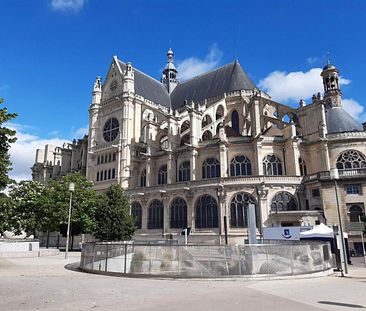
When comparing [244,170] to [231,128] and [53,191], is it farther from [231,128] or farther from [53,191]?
[53,191]

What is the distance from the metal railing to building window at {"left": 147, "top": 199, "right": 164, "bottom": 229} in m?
27.5

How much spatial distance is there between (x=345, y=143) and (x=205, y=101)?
26146 mm

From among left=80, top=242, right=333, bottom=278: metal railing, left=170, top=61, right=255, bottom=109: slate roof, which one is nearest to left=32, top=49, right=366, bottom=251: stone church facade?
left=170, top=61, right=255, bottom=109: slate roof

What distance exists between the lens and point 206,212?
38.9 metres

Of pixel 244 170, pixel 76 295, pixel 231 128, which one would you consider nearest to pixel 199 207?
pixel 244 170

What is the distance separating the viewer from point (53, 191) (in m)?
39.6

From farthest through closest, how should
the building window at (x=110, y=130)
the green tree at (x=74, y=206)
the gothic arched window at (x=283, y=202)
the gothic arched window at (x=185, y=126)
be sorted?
the building window at (x=110, y=130), the gothic arched window at (x=185, y=126), the green tree at (x=74, y=206), the gothic arched window at (x=283, y=202)

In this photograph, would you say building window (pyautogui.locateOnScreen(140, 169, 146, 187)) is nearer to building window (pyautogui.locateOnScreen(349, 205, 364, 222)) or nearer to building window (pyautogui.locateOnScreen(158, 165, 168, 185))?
building window (pyautogui.locateOnScreen(158, 165, 168, 185))

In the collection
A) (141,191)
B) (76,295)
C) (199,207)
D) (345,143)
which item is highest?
(345,143)

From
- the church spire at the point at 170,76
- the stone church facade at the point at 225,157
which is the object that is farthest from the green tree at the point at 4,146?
the church spire at the point at 170,76

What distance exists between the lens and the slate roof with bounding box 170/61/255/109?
56531 millimetres

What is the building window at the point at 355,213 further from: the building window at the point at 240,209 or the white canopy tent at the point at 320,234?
the white canopy tent at the point at 320,234

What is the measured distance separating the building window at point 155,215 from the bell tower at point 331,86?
103 feet

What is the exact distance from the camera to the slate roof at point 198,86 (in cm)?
5700
